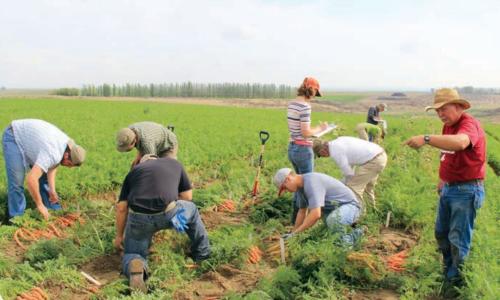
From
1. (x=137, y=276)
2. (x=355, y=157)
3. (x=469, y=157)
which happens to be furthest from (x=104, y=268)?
(x=469, y=157)

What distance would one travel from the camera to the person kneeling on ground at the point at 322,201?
487 cm

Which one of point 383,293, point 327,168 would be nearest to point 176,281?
point 383,293

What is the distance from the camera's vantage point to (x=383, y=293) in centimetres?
430

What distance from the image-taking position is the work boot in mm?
4293

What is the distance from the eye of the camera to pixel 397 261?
475cm

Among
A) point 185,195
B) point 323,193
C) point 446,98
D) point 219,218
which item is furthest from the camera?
point 219,218

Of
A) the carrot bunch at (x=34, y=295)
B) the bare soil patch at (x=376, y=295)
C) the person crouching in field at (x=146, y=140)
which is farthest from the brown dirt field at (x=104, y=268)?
the bare soil patch at (x=376, y=295)

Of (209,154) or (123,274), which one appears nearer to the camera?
(123,274)

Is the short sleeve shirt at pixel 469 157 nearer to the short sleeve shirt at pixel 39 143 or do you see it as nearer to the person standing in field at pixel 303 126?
the person standing in field at pixel 303 126

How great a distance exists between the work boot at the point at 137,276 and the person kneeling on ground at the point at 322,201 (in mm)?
1718

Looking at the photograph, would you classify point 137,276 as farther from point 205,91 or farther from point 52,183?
point 205,91

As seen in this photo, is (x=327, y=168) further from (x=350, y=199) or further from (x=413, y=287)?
(x=413, y=287)

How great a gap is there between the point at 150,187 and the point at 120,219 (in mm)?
656

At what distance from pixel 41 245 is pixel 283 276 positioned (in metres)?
3.00
